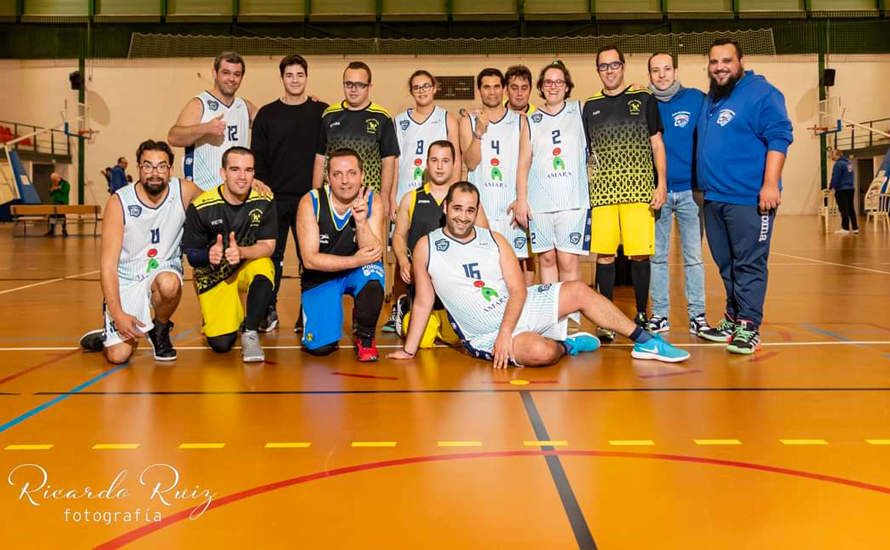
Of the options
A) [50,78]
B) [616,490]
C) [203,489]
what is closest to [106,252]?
[203,489]

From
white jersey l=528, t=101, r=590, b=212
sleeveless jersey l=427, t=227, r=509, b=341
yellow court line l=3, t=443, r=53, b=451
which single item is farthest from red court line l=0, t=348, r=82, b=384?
white jersey l=528, t=101, r=590, b=212

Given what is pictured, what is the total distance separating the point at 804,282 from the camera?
8.40 meters

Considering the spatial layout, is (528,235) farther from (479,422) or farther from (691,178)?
(479,422)

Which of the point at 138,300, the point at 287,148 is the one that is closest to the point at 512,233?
the point at 287,148

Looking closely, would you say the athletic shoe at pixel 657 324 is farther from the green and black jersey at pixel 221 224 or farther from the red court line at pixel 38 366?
the red court line at pixel 38 366

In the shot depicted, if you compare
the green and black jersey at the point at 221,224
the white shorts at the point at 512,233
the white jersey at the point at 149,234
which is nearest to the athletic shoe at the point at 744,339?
the white shorts at the point at 512,233

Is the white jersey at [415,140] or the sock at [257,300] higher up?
the white jersey at [415,140]

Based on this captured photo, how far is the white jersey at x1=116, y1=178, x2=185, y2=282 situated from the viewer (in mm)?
4852

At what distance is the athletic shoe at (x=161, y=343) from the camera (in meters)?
4.80

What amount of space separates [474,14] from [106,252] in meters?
21.4

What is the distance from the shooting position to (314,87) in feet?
80.1

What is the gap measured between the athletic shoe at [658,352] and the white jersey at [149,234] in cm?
275

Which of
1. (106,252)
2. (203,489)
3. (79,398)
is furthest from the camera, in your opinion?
(106,252)

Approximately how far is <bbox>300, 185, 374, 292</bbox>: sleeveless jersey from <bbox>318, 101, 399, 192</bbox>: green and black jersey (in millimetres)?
622
